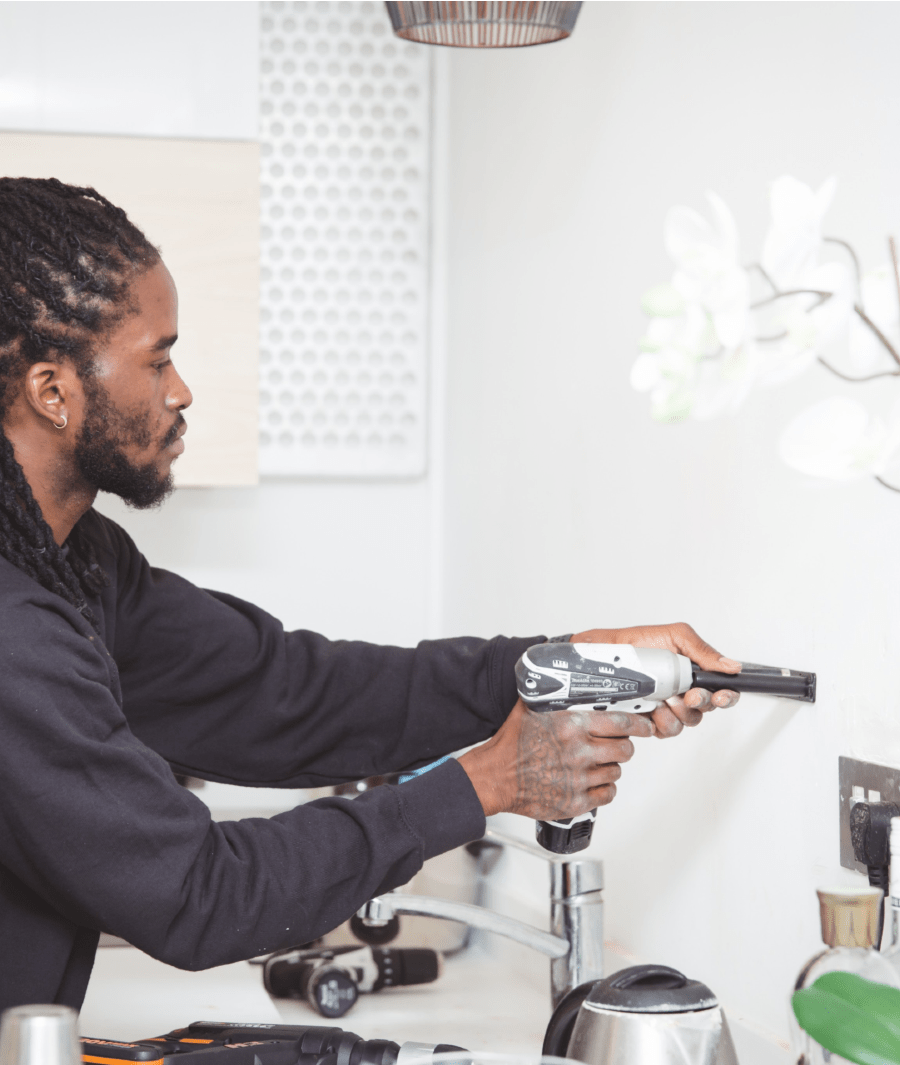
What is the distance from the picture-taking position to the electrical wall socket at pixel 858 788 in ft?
3.14

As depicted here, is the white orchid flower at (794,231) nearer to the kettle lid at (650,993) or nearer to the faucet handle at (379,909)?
the kettle lid at (650,993)

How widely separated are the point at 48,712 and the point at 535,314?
3.30 ft

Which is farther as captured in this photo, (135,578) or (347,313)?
(347,313)

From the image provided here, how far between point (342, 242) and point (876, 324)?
3.83 feet

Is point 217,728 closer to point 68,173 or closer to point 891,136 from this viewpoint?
point 68,173

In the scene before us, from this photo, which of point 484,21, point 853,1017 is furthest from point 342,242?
point 853,1017

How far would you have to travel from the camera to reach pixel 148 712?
4.14 ft

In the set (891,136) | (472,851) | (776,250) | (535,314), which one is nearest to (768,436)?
(776,250)

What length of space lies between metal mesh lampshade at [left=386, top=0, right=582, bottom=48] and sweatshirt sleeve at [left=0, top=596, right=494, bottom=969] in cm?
70

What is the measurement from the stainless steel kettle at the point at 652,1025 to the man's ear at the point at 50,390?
618 mm

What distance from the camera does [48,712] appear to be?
2.78 ft

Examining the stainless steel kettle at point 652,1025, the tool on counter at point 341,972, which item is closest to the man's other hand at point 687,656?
the stainless steel kettle at point 652,1025

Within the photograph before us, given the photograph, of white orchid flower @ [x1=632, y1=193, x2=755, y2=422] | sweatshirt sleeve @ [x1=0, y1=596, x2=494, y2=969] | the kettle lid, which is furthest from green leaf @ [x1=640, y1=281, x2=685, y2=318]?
the kettle lid

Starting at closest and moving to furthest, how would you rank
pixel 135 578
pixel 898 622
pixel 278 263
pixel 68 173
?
pixel 898 622 → pixel 135 578 → pixel 68 173 → pixel 278 263
